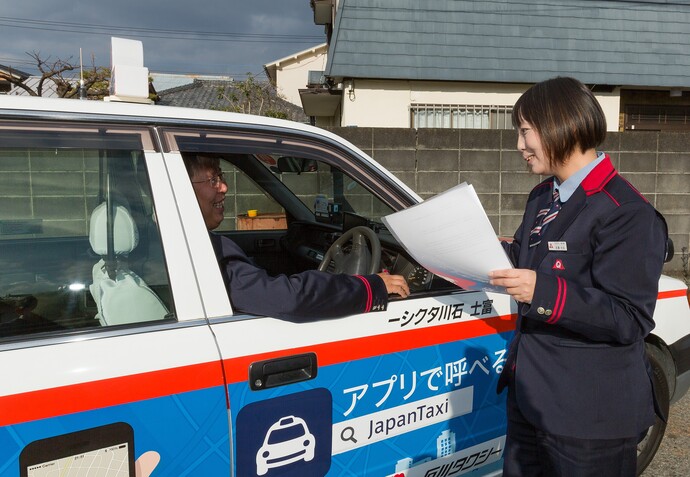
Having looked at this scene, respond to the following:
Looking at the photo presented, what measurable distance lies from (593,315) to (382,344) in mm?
710

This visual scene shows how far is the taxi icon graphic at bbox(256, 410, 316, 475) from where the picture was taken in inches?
66.7

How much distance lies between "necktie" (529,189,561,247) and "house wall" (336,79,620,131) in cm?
856

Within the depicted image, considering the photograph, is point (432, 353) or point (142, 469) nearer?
point (142, 469)

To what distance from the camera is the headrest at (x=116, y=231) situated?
1.76 meters

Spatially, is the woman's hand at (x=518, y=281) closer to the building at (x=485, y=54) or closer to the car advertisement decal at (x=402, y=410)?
the car advertisement decal at (x=402, y=410)

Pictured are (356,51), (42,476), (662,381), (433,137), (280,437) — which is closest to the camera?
(42,476)

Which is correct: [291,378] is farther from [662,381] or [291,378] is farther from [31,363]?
[662,381]

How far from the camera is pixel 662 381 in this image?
8.96 ft

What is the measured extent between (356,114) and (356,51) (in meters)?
1.04

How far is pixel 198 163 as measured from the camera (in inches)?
79.7

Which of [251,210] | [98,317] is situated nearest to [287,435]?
[98,317]

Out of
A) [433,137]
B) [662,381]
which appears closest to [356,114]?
[433,137]

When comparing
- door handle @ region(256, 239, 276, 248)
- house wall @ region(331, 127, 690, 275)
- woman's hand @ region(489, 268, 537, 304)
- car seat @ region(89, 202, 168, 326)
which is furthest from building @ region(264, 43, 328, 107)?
woman's hand @ region(489, 268, 537, 304)

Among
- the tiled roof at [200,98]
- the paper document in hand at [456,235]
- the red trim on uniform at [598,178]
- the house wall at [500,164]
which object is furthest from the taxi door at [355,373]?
the tiled roof at [200,98]
